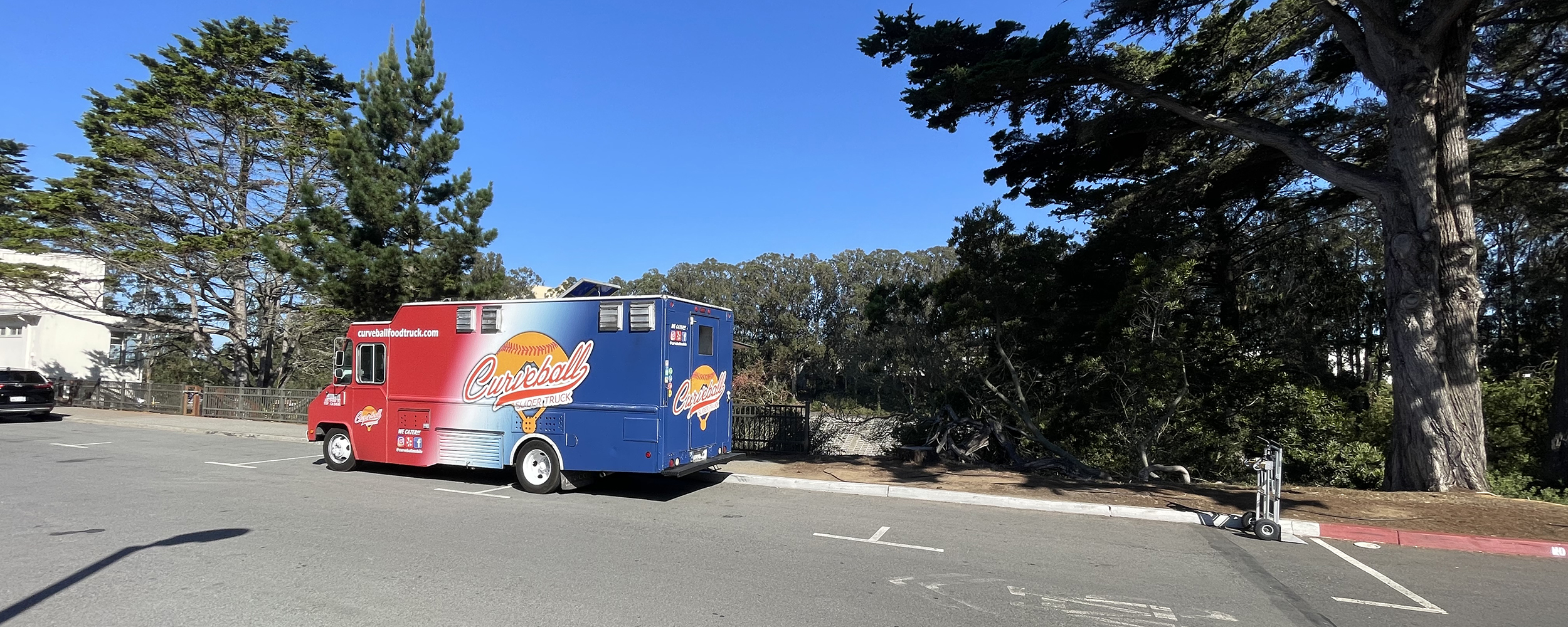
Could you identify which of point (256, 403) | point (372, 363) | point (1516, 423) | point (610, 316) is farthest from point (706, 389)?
point (256, 403)

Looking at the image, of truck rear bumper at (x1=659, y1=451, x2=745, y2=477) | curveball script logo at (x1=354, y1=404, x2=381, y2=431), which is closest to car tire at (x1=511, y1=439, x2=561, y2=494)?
truck rear bumper at (x1=659, y1=451, x2=745, y2=477)

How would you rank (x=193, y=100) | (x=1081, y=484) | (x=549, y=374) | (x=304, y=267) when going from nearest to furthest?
(x=549, y=374)
(x=1081, y=484)
(x=304, y=267)
(x=193, y=100)

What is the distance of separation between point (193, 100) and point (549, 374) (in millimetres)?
23225

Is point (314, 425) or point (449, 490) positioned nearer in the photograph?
point (449, 490)

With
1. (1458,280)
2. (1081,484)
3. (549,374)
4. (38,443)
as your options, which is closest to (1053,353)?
(1081,484)

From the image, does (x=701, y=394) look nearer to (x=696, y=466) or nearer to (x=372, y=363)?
(x=696, y=466)

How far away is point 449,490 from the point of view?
1061 cm

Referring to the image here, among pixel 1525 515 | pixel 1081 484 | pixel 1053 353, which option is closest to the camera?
pixel 1525 515

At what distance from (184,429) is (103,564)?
699 inches

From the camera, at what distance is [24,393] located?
870 inches

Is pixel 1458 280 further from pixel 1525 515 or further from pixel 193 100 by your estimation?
pixel 193 100

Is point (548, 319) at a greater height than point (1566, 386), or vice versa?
point (548, 319)

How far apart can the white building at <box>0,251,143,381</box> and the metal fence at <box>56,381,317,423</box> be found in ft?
14.0

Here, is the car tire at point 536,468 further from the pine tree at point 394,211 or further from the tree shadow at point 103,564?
the pine tree at point 394,211
